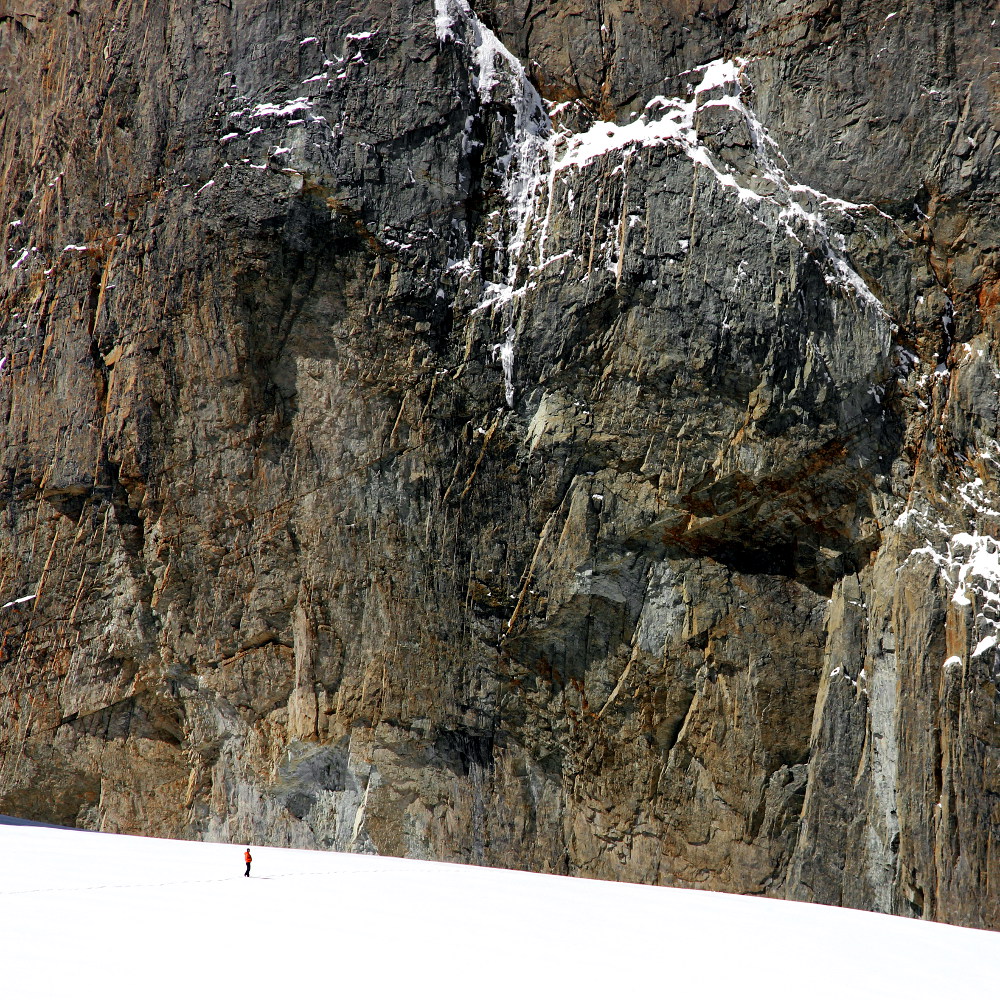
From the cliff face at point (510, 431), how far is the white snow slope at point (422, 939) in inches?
149

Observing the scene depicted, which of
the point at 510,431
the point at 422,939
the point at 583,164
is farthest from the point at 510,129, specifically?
the point at 422,939

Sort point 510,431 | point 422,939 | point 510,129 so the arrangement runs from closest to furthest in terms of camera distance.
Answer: point 422,939 → point 510,431 → point 510,129

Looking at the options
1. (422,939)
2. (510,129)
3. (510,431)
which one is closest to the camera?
(422,939)

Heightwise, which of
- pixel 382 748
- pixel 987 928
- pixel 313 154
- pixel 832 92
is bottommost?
pixel 987 928

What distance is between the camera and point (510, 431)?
61.9 ft

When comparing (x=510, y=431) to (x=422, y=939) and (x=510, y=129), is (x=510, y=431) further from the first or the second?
(x=422, y=939)

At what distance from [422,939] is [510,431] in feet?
34.3

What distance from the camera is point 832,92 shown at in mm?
18031

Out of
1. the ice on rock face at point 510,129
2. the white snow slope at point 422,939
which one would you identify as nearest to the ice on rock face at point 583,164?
the ice on rock face at point 510,129

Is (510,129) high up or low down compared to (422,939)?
up

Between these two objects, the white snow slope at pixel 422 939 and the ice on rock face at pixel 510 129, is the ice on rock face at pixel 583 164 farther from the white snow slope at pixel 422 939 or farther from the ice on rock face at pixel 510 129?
the white snow slope at pixel 422 939

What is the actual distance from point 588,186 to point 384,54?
16.3 feet

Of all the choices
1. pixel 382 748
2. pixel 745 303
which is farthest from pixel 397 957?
pixel 745 303

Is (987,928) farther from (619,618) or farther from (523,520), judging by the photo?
(523,520)
